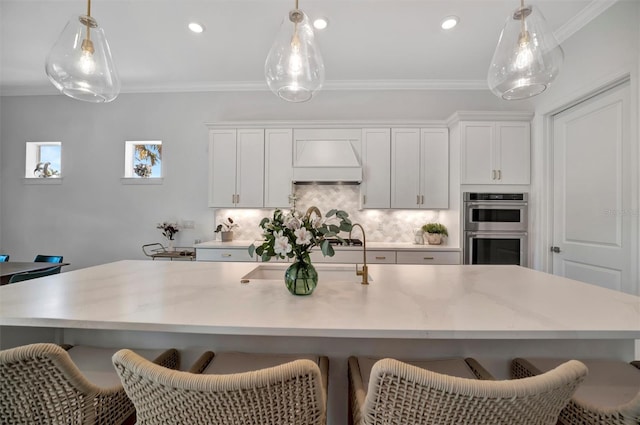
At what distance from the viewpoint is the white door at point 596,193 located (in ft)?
7.22

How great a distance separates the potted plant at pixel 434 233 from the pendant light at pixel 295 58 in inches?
102

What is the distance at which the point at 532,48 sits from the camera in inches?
53.1

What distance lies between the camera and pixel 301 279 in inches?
50.3

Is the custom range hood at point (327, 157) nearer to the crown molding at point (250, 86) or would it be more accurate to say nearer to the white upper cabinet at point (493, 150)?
the crown molding at point (250, 86)

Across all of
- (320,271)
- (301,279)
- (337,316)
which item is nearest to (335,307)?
(337,316)

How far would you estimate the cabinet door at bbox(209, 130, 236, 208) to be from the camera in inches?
140

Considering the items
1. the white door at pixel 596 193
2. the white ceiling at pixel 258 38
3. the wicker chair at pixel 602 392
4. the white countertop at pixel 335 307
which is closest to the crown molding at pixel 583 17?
the white ceiling at pixel 258 38

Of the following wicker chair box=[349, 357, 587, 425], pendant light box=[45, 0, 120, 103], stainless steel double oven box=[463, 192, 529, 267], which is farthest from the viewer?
stainless steel double oven box=[463, 192, 529, 267]

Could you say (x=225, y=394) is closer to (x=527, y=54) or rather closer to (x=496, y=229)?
(x=527, y=54)

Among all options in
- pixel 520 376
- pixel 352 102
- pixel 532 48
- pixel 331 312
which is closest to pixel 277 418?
pixel 331 312

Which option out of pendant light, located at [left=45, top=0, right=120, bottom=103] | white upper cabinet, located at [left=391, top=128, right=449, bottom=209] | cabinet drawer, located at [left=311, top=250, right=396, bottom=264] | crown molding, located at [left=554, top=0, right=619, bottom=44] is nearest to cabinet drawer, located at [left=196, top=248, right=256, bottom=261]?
cabinet drawer, located at [left=311, top=250, right=396, bottom=264]

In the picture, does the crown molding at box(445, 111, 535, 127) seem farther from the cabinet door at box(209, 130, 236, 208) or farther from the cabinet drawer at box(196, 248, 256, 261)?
the cabinet drawer at box(196, 248, 256, 261)

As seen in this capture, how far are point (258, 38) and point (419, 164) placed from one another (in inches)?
91.1

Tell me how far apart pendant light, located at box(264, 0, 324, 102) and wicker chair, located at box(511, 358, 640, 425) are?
5.31ft
